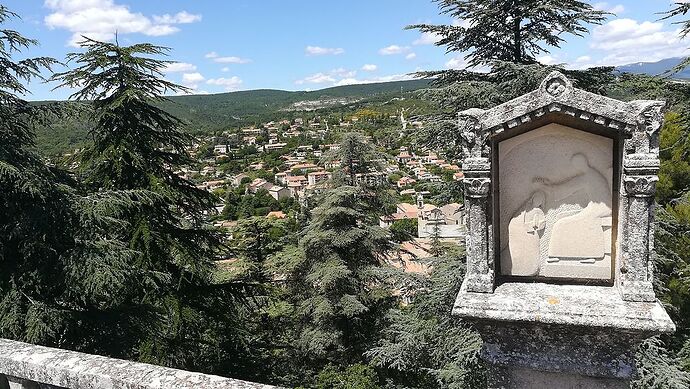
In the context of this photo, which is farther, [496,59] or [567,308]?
[496,59]

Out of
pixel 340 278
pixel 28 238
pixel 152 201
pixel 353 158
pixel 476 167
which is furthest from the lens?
pixel 353 158

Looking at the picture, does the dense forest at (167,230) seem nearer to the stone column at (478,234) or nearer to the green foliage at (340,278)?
the green foliage at (340,278)

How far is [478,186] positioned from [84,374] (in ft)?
8.43

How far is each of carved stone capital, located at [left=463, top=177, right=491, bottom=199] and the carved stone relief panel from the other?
0.91 feet

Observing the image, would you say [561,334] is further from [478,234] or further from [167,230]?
[167,230]

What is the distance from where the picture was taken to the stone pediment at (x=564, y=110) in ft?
8.88

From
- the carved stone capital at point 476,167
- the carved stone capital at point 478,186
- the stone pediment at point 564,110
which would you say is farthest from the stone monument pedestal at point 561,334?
the stone pediment at point 564,110

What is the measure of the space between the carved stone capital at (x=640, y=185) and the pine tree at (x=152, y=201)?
7219mm

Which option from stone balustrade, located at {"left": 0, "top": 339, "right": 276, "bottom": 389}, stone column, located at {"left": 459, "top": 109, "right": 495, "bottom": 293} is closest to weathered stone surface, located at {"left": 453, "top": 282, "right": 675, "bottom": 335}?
stone column, located at {"left": 459, "top": 109, "right": 495, "bottom": 293}

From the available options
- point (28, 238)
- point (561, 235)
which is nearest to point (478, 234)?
point (561, 235)

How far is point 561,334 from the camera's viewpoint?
277cm

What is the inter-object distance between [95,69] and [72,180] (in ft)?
7.79

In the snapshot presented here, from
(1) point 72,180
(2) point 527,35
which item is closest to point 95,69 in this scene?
(1) point 72,180

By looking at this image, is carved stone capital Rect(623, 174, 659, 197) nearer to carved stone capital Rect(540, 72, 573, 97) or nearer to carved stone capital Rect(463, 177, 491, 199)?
carved stone capital Rect(540, 72, 573, 97)
